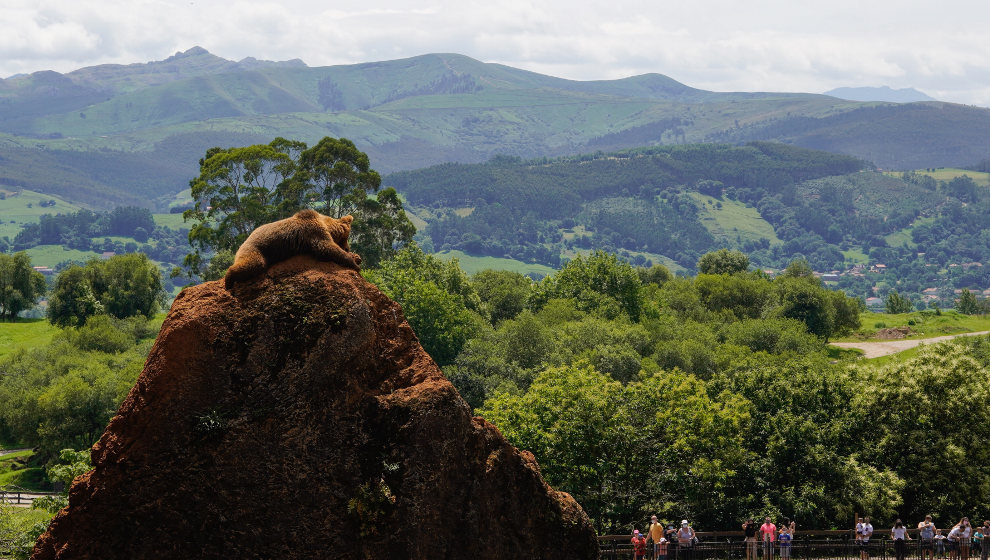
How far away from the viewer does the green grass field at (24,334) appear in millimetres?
106188

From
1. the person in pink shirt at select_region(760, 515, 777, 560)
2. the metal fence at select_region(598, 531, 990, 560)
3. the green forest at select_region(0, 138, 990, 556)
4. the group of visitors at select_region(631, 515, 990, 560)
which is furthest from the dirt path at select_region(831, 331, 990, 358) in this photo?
the person in pink shirt at select_region(760, 515, 777, 560)

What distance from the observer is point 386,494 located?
17.4 meters

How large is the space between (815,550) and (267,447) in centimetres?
2572

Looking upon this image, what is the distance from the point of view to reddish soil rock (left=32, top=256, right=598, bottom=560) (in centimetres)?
1709

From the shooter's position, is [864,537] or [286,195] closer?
[864,537]

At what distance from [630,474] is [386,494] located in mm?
24441

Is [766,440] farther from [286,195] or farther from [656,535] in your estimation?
[286,195]

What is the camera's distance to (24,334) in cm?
11269

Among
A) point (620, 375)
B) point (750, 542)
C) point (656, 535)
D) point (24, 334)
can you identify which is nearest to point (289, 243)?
point (656, 535)

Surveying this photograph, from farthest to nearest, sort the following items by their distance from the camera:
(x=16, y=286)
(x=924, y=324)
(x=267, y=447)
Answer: (x=924, y=324)
(x=16, y=286)
(x=267, y=447)

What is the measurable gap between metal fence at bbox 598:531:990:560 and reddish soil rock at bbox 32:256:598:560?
15.8 metres

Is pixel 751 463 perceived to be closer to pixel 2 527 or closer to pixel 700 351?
pixel 700 351

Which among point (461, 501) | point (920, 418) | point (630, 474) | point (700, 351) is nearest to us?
point (461, 501)

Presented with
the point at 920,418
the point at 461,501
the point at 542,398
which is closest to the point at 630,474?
the point at 542,398
